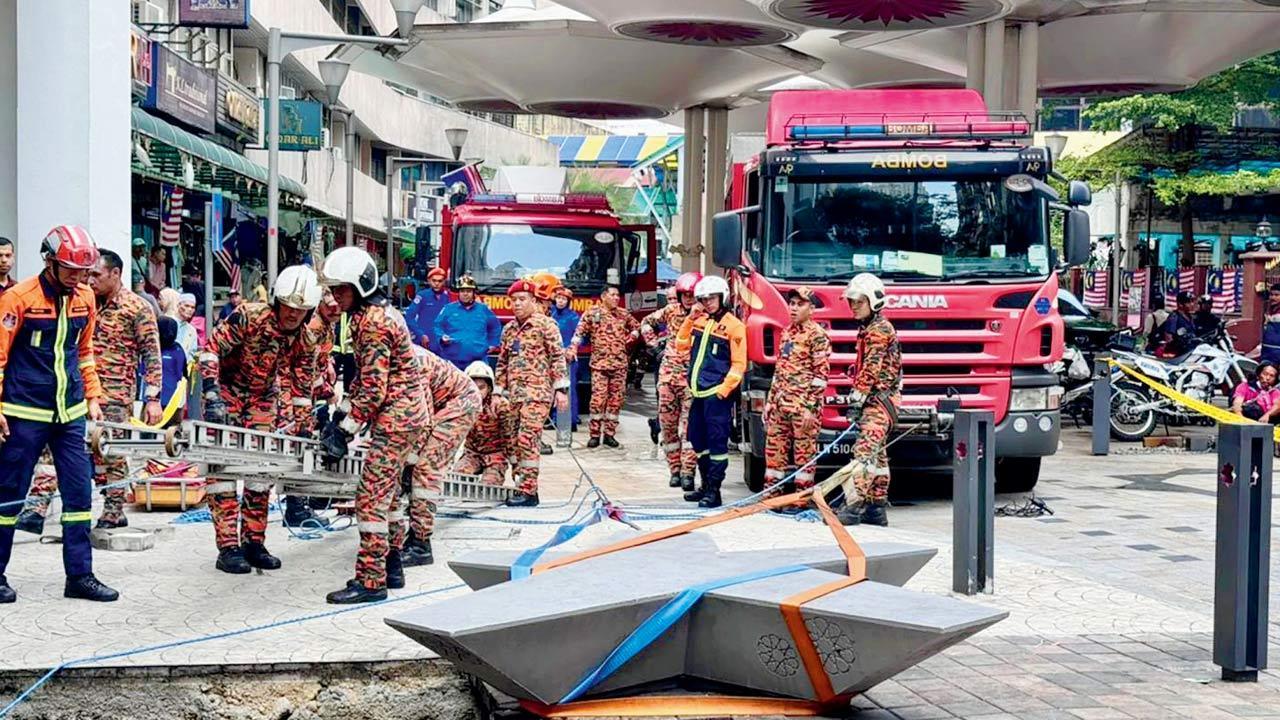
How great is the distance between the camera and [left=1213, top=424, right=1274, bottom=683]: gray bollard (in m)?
6.46

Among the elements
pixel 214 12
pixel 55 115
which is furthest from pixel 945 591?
pixel 214 12

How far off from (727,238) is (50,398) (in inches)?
236

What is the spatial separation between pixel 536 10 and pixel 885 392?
20.5 m

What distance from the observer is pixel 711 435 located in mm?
12312

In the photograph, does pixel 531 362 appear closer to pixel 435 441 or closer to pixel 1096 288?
pixel 435 441

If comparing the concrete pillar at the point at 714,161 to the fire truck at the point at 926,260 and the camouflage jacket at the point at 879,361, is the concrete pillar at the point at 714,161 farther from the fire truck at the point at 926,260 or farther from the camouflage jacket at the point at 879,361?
the camouflage jacket at the point at 879,361

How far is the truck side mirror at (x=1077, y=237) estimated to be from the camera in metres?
12.5

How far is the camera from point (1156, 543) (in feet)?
35.6

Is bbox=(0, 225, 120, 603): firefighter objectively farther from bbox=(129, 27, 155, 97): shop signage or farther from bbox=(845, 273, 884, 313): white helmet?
bbox=(129, 27, 155, 97): shop signage

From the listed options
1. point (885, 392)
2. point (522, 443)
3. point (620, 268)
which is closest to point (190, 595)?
point (522, 443)

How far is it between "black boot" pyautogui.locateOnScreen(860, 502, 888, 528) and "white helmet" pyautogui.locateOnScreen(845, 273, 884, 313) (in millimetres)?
1407

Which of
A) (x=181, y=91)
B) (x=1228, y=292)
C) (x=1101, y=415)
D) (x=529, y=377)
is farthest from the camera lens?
(x=1228, y=292)

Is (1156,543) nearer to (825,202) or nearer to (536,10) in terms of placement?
(825,202)

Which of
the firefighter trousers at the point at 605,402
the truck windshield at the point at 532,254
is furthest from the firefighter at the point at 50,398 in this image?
the truck windshield at the point at 532,254
